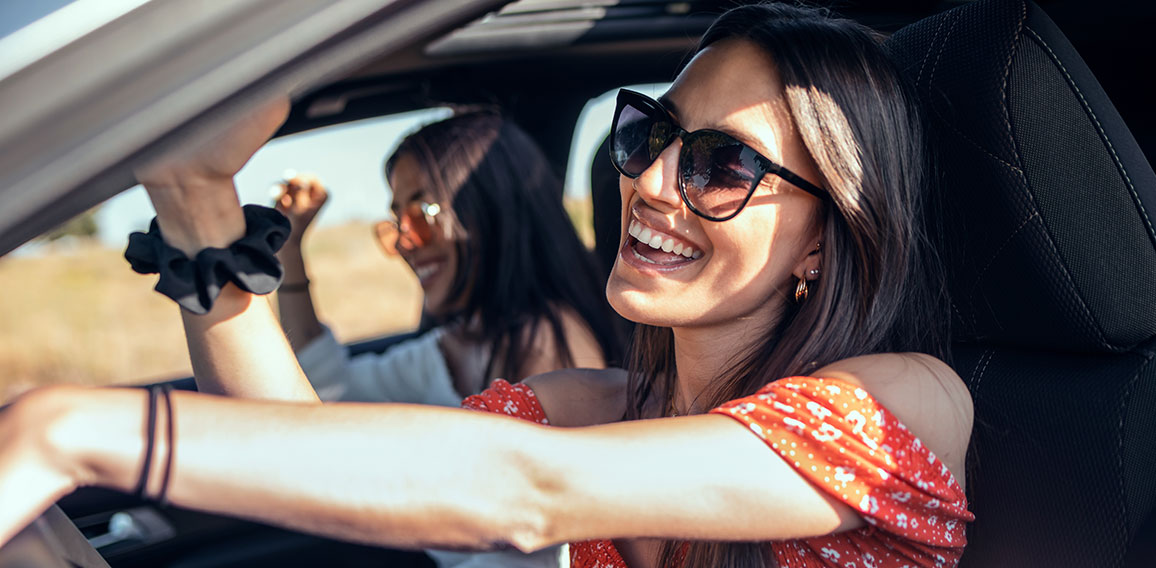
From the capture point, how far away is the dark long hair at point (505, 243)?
256 cm

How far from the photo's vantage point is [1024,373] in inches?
54.7

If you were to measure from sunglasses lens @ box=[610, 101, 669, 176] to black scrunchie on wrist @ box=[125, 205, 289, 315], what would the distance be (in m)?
0.56

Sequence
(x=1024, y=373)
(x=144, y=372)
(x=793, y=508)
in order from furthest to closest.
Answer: (x=144, y=372) → (x=1024, y=373) → (x=793, y=508)

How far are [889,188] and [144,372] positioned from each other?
643 cm

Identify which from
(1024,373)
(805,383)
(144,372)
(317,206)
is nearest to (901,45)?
(1024,373)

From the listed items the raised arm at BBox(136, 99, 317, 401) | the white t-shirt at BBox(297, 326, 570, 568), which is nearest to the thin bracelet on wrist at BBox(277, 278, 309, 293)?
the white t-shirt at BBox(297, 326, 570, 568)

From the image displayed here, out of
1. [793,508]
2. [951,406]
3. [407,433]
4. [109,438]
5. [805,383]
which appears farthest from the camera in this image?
[951,406]

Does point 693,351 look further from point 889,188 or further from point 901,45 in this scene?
point 901,45

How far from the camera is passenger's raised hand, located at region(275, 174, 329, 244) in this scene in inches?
112

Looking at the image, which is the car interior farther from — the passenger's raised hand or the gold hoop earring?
the passenger's raised hand

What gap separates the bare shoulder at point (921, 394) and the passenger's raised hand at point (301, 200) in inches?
78.9

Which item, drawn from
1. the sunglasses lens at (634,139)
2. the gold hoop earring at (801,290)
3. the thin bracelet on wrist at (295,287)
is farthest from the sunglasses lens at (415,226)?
the gold hoop earring at (801,290)

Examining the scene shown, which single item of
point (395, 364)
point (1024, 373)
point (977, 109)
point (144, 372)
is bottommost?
point (144, 372)

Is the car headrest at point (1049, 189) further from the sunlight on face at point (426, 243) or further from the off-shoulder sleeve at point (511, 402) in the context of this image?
the sunlight on face at point (426, 243)
